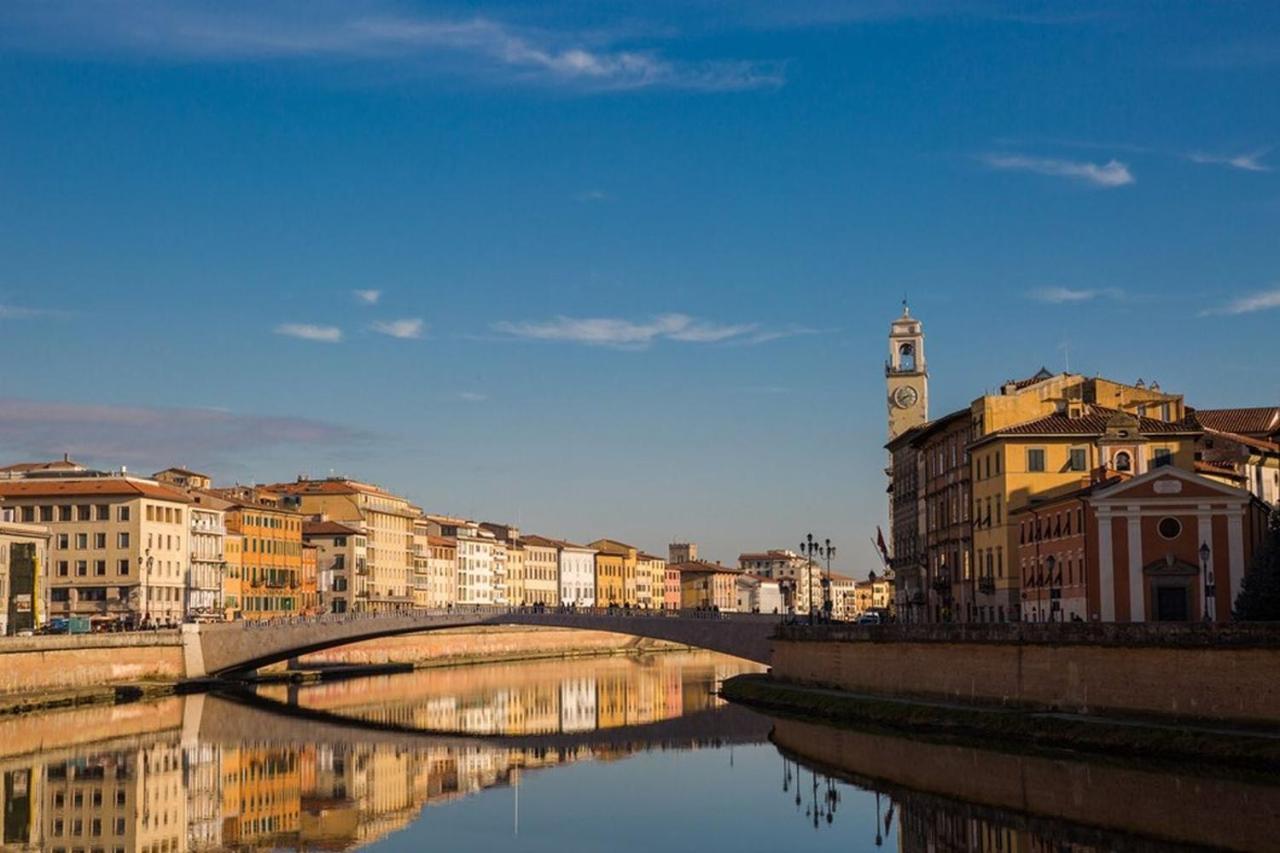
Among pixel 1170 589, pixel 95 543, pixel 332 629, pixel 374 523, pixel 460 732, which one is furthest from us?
pixel 374 523

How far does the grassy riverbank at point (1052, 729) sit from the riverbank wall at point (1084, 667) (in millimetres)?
535

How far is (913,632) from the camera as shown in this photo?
67.3m

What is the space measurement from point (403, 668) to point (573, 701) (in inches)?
1291

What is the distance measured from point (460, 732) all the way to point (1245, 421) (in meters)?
42.6

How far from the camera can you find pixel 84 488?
381ft

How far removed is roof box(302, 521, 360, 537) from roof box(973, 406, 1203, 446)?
300 feet

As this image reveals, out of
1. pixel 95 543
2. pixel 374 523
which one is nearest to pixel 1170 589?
pixel 95 543

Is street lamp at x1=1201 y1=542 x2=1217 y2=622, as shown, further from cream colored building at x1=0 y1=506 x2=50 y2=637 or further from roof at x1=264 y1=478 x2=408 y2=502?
roof at x1=264 y1=478 x2=408 y2=502

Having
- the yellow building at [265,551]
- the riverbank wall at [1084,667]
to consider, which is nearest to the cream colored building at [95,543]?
the yellow building at [265,551]

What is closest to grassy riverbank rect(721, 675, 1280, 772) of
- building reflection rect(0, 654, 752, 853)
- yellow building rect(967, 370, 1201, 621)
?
building reflection rect(0, 654, 752, 853)

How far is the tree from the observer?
2207 inches

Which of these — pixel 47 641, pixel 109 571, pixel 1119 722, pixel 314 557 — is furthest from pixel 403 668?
pixel 1119 722

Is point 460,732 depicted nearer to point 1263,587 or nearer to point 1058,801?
point 1263,587

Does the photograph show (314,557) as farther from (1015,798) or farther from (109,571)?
(1015,798)
